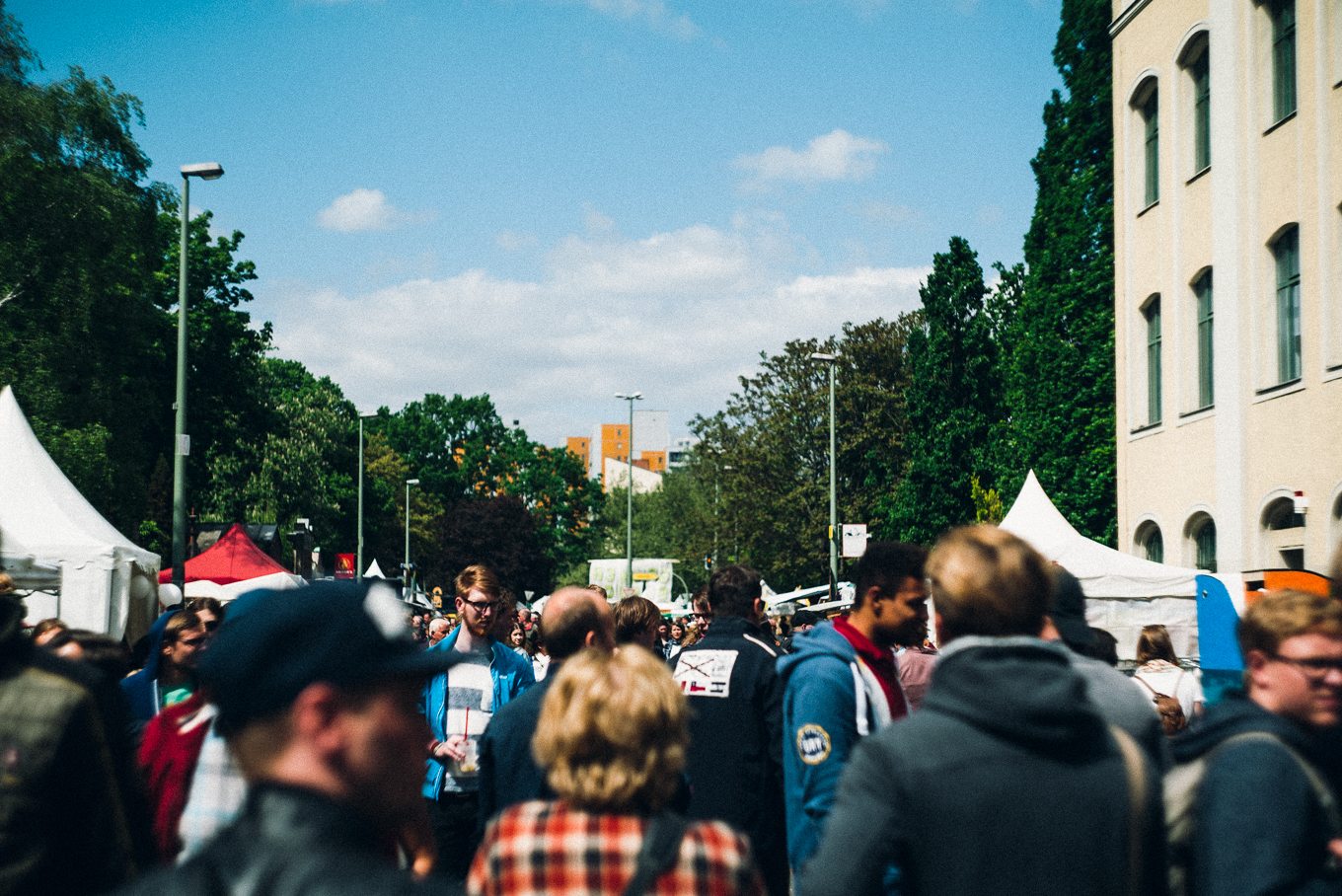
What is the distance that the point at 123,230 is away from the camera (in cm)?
2762

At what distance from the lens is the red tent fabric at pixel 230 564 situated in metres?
22.4

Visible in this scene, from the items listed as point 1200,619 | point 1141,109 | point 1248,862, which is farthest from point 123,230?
point 1248,862

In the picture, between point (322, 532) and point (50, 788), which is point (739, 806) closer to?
point (50, 788)

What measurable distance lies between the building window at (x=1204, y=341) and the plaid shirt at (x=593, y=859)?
67.3 feet

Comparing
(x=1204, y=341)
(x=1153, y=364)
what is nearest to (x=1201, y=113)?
(x=1204, y=341)

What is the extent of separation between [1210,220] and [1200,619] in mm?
12342

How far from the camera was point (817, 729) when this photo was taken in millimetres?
4094

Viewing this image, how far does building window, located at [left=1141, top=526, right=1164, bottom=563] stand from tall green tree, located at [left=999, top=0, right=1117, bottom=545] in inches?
217

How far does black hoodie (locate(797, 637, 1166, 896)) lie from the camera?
2.46 m

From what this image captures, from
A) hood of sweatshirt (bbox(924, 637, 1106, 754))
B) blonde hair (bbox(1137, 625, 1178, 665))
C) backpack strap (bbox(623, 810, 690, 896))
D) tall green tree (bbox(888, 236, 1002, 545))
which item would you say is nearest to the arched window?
blonde hair (bbox(1137, 625, 1178, 665))

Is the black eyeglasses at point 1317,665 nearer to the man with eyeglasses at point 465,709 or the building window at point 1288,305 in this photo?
the man with eyeglasses at point 465,709

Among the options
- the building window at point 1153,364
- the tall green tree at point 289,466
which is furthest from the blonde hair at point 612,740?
the tall green tree at point 289,466

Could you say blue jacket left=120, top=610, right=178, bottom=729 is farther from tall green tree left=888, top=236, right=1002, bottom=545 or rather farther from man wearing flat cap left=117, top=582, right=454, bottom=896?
tall green tree left=888, top=236, right=1002, bottom=545

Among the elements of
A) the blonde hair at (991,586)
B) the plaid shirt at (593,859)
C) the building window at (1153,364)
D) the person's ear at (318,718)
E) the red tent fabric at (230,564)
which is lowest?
the red tent fabric at (230,564)
